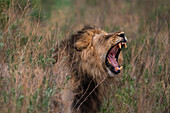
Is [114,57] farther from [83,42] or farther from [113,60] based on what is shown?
[83,42]

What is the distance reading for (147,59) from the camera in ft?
16.4

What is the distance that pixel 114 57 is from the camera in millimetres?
4273

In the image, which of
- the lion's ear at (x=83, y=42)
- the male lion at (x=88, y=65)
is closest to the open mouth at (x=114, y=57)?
the male lion at (x=88, y=65)

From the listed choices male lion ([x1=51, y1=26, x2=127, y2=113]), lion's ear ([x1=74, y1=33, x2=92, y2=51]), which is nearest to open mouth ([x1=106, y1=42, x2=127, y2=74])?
male lion ([x1=51, y1=26, x2=127, y2=113])

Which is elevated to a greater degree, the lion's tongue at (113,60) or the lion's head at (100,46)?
the lion's head at (100,46)

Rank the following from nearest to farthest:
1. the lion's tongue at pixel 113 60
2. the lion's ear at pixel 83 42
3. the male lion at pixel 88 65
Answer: the male lion at pixel 88 65
the lion's ear at pixel 83 42
the lion's tongue at pixel 113 60

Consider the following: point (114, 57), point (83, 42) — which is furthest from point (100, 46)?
point (114, 57)

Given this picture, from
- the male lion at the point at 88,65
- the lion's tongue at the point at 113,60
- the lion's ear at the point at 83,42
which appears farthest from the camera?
the lion's tongue at the point at 113,60

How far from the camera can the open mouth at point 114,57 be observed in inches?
159

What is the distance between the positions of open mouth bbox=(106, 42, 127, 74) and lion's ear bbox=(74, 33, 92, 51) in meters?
0.34

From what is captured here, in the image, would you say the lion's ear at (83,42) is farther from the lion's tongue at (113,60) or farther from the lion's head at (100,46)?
the lion's tongue at (113,60)

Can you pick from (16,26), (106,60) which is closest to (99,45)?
Result: (106,60)

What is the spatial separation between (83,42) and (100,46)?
26 centimetres

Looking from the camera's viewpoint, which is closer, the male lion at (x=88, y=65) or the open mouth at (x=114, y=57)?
the male lion at (x=88, y=65)
